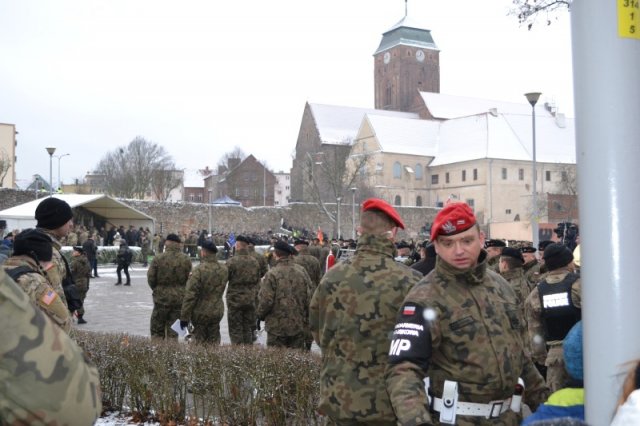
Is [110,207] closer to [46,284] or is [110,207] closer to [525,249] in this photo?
[525,249]

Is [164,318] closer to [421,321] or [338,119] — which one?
[421,321]

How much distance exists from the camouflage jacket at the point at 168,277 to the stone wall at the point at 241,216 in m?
39.8

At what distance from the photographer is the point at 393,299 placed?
3.92 metres

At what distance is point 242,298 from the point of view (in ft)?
34.2

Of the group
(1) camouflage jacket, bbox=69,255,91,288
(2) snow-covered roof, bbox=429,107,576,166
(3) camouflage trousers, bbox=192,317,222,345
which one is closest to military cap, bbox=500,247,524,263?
(3) camouflage trousers, bbox=192,317,222,345

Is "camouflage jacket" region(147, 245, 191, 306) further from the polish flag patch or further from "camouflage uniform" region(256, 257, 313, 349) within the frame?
the polish flag patch

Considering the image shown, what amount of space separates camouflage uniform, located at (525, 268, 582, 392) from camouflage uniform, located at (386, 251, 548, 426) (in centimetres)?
223

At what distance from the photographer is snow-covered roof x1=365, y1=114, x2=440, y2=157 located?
83500mm

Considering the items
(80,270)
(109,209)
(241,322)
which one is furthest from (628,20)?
(109,209)

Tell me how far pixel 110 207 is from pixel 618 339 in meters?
39.6

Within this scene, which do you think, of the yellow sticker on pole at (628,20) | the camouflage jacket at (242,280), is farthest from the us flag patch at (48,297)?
the camouflage jacket at (242,280)

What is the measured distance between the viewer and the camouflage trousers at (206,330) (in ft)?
31.8

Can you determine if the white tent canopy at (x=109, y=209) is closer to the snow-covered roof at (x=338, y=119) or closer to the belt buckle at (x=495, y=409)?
the belt buckle at (x=495, y=409)

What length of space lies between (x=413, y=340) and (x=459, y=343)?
25 centimetres
